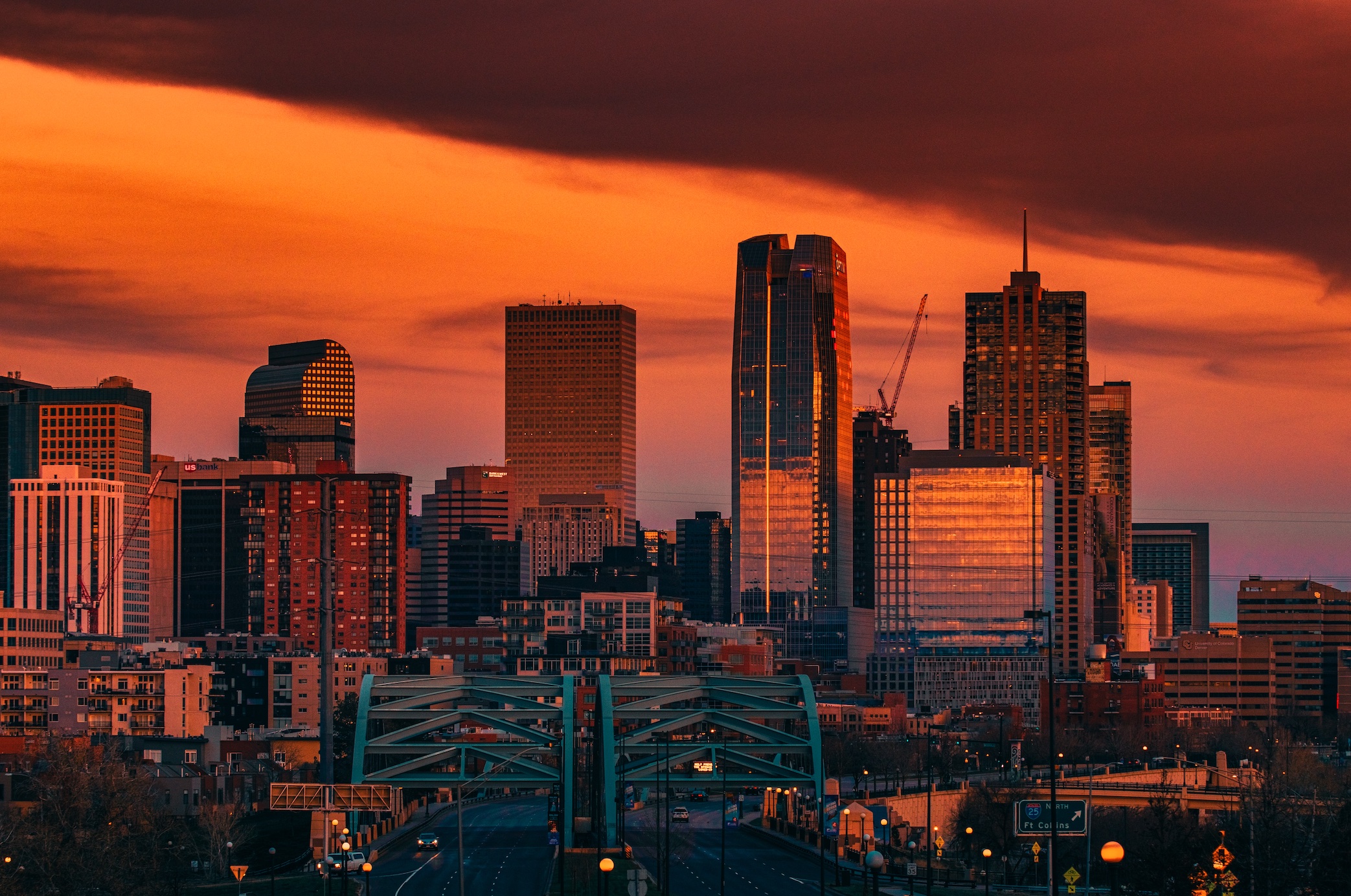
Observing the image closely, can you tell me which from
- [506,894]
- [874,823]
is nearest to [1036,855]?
[874,823]

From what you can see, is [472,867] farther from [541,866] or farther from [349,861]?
[349,861]

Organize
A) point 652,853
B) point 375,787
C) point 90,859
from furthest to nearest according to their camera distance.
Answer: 1. point 652,853
2. point 90,859
3. point 375,787

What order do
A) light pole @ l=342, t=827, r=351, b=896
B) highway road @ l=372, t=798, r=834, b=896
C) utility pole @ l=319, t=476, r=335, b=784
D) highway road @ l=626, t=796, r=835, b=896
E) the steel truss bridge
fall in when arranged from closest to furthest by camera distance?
light pole @ l=342, t=827, r=351, b=896
highway road @ l=372, t=798, r=834, b=896
highway road @ l=626, t=796, r=835, b=896
utility pole @ l=319, t=476, r=335, b=784
the steel truss bridge

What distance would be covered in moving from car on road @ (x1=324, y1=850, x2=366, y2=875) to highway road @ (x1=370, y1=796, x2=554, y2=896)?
135cm

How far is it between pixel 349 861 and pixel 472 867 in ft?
31.8

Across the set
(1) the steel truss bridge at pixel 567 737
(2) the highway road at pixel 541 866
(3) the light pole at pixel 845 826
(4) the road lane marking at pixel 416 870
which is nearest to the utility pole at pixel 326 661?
(4) the road lane marking at pixel 416 870

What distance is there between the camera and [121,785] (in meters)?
175

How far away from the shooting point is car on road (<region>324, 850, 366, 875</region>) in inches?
5846

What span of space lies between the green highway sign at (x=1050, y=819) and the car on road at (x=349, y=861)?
53.0 metres

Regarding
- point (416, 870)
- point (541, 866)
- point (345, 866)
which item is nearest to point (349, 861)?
point (416, 870)

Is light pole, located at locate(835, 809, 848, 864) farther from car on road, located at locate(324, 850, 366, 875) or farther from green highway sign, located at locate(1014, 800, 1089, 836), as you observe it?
green highway sign, located at locate(1014, 800, 1089, 836)

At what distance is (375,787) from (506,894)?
797 inches

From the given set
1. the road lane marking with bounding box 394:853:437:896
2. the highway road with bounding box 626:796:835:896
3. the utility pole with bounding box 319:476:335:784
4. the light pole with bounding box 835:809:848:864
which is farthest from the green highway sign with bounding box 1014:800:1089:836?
the light pole with bounding box 835:809:848:864

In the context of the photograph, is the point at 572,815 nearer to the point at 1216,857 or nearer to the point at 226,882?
the point at 226,882
